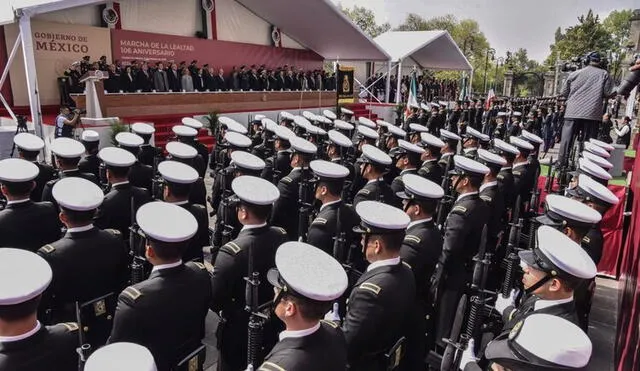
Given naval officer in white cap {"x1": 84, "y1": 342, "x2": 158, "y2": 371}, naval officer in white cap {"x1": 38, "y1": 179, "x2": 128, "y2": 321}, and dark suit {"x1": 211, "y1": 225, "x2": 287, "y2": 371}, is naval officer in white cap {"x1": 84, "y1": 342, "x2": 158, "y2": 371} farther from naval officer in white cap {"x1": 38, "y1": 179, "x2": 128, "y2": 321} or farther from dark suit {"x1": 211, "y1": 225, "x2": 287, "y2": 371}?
naval officer in white cap {"x1": 38, "y1": 179, "x2": 128, "y2": 321}

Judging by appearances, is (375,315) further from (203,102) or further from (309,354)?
(203,102)

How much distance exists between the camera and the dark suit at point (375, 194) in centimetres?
450

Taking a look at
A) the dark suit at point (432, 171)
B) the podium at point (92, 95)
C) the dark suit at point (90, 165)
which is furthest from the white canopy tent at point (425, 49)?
the dark suit at point (90, 165)

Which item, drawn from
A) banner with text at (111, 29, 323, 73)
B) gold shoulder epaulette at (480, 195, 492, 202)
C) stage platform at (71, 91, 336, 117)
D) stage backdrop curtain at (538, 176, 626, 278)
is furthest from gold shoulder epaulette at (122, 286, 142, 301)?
banner with text at (111, 29, 323, 73)

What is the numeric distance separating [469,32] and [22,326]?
240ft

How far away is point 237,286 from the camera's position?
301cm

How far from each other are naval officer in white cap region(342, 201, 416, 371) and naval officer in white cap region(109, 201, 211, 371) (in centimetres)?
88

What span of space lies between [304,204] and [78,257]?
86.8 inches

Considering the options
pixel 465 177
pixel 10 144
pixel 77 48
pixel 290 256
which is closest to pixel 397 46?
pixel 77 48

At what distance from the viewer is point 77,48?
14.3 m

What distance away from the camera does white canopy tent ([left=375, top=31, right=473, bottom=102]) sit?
23.8m

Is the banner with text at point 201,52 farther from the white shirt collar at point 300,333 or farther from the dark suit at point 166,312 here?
the white shirt collar at point 300,333

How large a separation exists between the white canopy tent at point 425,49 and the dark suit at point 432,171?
638 inches

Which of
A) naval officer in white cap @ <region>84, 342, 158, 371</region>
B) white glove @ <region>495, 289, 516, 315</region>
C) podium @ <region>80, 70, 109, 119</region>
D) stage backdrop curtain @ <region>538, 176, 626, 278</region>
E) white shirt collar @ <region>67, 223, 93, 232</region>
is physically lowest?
stage backdrop curtain @ <region>538, 176, 626, 278</region>
